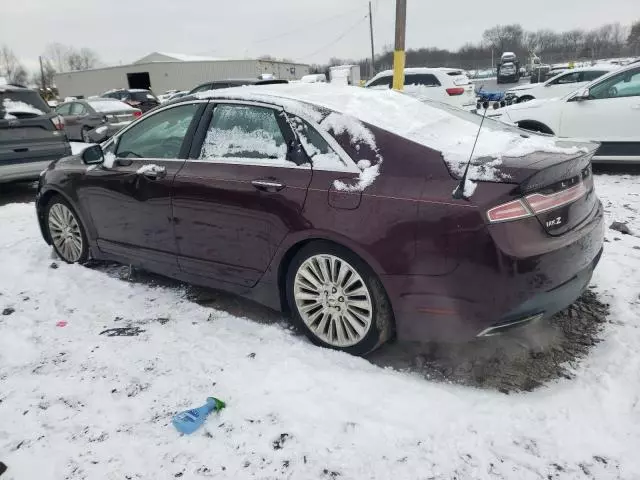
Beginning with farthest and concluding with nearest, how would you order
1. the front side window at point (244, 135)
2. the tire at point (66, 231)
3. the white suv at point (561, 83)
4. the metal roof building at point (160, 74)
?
1. the metal roof building at point (160, 74)
2. the white suv at point (561, 83)
3. the tire at point (66, 231)
4. the front side window at point (244, 135)

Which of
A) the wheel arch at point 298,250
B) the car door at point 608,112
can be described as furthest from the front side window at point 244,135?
the car door at point 608,112

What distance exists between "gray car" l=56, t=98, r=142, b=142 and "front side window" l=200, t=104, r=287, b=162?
12.2 metres

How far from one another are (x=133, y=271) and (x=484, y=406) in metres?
3.29

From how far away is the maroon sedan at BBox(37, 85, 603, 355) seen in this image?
2443mm

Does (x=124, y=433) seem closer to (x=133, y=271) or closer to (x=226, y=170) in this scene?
(x=226, y=170)

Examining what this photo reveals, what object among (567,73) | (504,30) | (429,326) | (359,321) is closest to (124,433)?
(359,321)

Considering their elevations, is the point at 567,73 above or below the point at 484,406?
above

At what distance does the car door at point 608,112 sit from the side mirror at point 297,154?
5794mm

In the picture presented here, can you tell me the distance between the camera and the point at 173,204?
11.8 ft

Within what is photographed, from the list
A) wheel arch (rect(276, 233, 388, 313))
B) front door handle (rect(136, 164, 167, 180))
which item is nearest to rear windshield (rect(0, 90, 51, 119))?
front door handle (rect(136, 164, 167, 180))

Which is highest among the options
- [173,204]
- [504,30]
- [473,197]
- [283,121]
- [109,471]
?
[504,30]

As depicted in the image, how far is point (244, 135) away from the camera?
3330mm

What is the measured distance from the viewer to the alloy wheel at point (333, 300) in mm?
2846

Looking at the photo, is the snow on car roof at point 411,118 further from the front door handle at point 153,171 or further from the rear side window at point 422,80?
the rear side window at point 422,80
